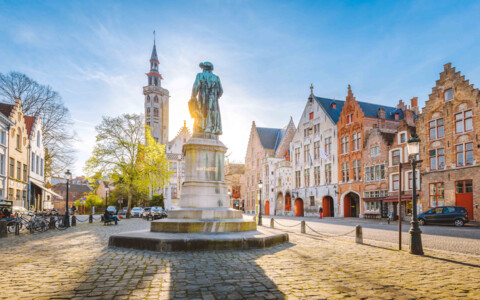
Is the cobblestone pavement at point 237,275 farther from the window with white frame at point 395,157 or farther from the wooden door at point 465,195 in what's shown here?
the window with white frame at point 395,157

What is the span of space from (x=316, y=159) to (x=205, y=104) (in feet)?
109

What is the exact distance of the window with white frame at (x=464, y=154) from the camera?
25.2 metres

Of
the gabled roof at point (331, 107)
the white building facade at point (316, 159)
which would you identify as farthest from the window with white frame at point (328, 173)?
the gabled roof at point (331, 107)

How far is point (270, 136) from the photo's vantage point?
2443 inches

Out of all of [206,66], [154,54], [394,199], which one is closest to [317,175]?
[394,199]

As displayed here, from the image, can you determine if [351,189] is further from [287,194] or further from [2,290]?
[2,290]

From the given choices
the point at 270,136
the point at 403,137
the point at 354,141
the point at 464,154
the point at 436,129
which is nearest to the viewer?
the point at 464,154

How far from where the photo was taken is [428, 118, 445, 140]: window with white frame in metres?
27.7

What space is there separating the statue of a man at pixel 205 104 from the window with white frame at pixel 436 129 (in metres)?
22.7

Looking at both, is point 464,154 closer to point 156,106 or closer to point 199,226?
point 199,226

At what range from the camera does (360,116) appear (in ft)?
121

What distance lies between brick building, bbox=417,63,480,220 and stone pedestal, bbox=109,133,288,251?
20.9 m

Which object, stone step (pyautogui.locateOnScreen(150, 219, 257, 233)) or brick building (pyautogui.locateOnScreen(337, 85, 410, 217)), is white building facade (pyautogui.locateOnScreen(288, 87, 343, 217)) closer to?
brick building (pyautogui.locateOnScreen(337, 85, 410, 217))

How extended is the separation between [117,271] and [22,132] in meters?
28.8
